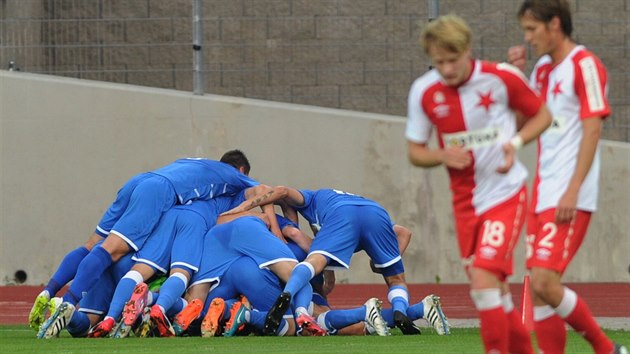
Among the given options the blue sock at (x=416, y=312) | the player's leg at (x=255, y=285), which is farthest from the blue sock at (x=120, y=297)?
the blue sock at (x=416, y=312)

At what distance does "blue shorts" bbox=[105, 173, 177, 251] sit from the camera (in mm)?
10297

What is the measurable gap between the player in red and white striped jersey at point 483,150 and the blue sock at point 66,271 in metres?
4.73

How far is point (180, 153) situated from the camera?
50.6ft

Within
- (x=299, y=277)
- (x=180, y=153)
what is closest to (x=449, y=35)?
(x=299, y=277)

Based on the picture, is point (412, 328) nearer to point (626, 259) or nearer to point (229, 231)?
point (229, 231)

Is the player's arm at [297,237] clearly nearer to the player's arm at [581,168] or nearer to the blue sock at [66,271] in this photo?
the blue sock at [66,271]

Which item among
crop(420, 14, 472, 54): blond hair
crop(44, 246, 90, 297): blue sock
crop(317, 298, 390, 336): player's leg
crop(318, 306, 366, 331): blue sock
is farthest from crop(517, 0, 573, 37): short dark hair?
A: crop(44, 246, 90, 297): blue sock

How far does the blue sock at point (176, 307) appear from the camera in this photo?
9.89 meters

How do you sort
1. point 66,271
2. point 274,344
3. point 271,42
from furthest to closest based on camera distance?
point 271,42 → point 66,271 → point 274,344

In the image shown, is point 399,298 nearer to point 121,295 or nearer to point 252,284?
point 252,284

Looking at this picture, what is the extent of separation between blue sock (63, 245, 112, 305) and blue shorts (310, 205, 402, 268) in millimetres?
1508

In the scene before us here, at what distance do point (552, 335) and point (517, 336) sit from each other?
1.35 feet

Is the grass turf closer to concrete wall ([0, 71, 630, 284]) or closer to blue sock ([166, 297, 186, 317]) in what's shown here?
blue sock ([166, 297, 186, 317])

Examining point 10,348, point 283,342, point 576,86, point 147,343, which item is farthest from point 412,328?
point 576,86
